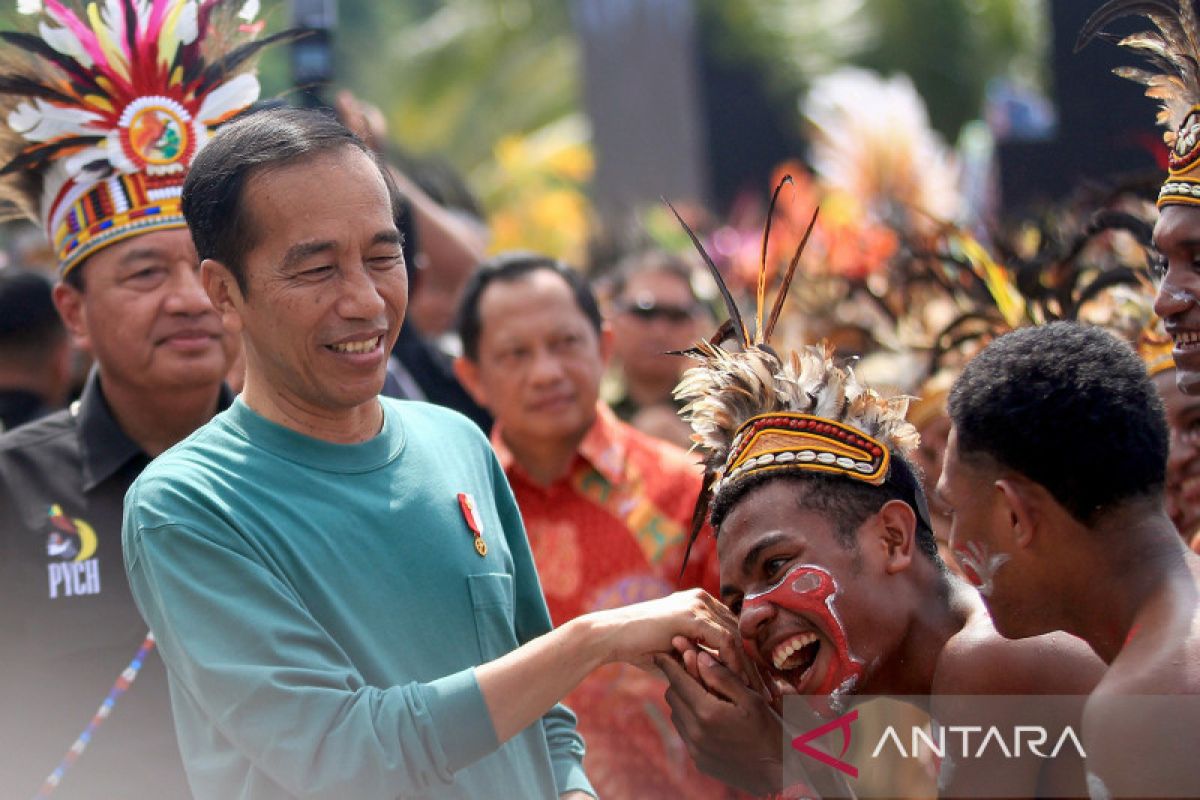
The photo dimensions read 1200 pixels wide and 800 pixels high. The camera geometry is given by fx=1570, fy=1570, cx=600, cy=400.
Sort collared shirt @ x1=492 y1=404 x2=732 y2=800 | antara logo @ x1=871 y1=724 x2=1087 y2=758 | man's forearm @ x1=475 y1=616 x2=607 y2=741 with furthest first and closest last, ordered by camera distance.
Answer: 1. collared shirt @ x1=492 y1=404 x2=732 y2=800
2. antara logo @ x1=871 y1=724 x2=1087 y2=758
3. man's forearm @ x1=475 y1=616 x2=607 y2=741

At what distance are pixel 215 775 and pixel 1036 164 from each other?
800 cm

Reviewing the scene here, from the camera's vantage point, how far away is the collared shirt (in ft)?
15.9

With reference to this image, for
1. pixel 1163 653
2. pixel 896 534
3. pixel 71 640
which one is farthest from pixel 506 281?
pixel 1163 653

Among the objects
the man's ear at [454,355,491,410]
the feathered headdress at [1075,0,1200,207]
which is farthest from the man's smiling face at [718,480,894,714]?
the man's ear at [454,355,491,410]

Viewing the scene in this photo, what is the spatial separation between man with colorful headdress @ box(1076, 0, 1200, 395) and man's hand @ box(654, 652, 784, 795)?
4.08 ft

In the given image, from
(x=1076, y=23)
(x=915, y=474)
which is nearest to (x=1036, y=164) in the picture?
(x=1076, y=23)

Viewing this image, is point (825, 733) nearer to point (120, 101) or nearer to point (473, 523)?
point (473, 523)

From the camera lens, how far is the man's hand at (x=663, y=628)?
2.85 meters

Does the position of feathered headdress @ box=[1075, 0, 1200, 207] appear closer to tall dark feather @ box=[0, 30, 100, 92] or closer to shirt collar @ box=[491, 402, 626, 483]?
shirt collar @ box=[491, 402, 626, 483]

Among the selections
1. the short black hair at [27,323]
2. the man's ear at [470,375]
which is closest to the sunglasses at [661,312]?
the man's ear at [470,375]

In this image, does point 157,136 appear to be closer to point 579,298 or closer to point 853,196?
point 579,298

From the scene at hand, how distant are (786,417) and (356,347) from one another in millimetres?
1010

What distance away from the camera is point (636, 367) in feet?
23.9

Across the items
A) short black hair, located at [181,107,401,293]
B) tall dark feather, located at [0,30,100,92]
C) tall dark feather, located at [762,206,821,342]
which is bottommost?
tall dark feather, located at [762,206,821,342]
